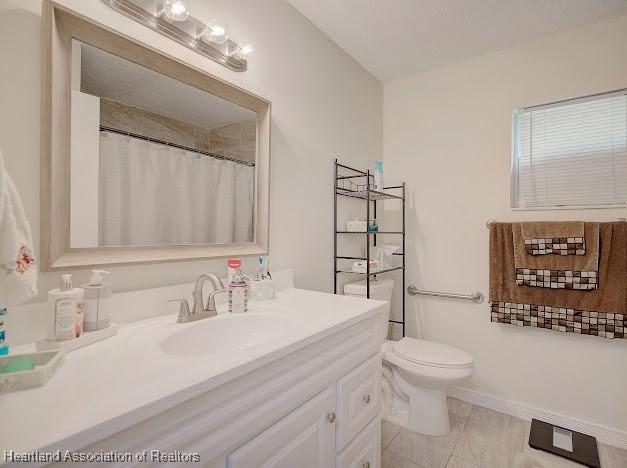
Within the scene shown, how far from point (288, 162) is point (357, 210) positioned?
0.78m

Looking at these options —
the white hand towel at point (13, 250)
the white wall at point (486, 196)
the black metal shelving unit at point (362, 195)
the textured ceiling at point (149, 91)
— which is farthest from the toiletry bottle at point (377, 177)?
the white hand towel at point (13, 250)

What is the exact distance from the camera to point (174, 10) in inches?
44.3

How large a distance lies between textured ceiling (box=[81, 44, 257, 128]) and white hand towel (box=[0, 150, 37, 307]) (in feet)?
1.62

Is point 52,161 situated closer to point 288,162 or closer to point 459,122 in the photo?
point 288,162

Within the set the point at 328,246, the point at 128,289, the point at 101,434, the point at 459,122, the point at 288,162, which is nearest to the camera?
the point at 101,434

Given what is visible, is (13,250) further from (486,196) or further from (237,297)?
(486,196)

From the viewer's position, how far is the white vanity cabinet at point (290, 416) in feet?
2.01

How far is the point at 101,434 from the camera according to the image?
0.49 m

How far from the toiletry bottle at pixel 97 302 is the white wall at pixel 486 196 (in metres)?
2.01

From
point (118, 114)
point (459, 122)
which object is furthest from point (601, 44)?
point (118, 114)

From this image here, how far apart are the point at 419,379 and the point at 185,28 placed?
199cm

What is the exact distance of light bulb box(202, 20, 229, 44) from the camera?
4.08 feet

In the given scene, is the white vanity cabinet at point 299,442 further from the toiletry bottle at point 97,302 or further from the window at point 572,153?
the window at point 572,153

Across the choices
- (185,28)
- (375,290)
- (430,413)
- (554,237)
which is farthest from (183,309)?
(554,237)
